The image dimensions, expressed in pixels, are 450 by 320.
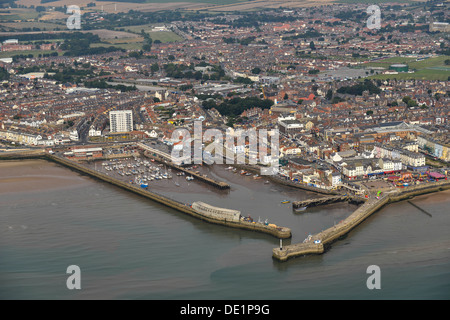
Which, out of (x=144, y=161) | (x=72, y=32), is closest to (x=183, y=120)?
(x=144, y=161)

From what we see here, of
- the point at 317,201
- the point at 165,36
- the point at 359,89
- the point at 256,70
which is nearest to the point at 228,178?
the point at 317,201

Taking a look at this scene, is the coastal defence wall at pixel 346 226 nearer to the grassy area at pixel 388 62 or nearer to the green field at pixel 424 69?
the green field at pixel 424 69

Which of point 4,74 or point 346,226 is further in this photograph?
point 4,74

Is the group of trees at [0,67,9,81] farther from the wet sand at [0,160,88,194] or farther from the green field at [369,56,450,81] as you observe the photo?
the green field at [369,56,450,81]

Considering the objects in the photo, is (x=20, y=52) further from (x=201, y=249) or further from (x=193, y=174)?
(x=201, y=249)
